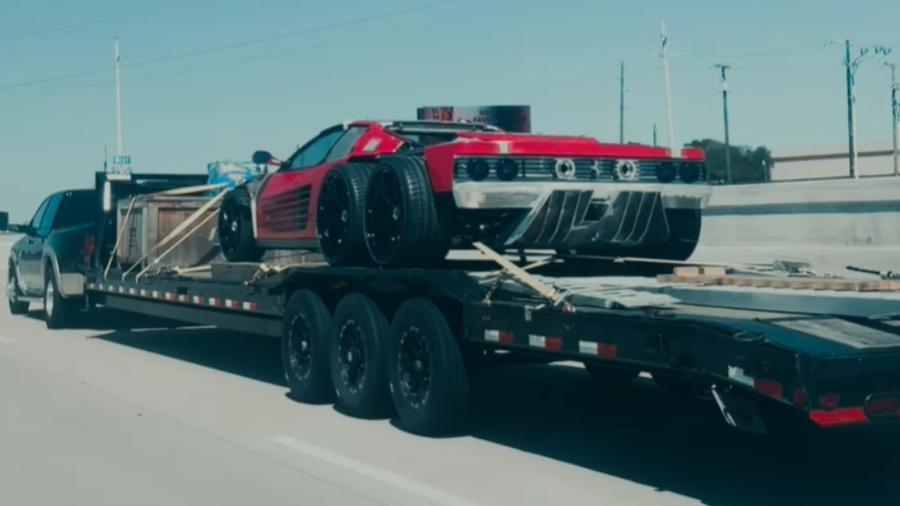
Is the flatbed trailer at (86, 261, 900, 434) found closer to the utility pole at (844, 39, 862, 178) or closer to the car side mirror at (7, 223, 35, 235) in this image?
the car side mirror at (7, 223, 35, 235)

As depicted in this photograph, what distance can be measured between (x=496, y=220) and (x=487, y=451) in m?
1.76

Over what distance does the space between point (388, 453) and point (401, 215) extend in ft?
5.44

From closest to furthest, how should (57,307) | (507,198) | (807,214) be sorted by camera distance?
(507,198)
(807,214)
(57,307)

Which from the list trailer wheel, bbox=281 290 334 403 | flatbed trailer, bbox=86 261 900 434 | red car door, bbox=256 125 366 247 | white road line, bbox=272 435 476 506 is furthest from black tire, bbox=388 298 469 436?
red car door, bbox=256 125 366 247

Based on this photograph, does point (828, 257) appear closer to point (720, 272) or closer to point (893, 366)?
point (720, 272)

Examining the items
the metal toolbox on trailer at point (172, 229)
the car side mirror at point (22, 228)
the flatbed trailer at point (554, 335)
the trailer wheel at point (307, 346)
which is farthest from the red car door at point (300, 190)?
the car side mirror at point (22, 228)

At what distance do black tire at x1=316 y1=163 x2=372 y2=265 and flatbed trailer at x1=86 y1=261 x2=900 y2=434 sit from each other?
0.45ft

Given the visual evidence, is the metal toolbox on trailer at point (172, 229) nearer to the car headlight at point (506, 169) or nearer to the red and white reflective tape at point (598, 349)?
the car headlight at point (506, 169)

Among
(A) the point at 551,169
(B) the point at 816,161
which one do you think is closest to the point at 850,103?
(B) the point at 816,161

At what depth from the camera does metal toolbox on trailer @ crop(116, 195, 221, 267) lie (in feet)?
45.8

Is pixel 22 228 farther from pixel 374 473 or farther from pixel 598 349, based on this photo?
pixel 598 349

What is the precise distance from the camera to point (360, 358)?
30.2ft

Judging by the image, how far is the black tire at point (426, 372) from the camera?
Answer: 319 inches

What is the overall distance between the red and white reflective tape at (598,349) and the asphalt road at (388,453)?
752 millimetres
